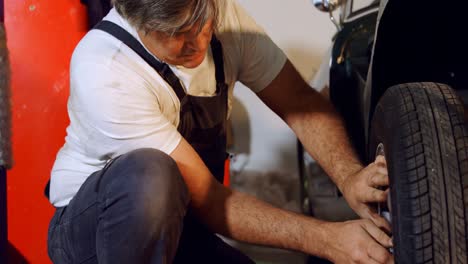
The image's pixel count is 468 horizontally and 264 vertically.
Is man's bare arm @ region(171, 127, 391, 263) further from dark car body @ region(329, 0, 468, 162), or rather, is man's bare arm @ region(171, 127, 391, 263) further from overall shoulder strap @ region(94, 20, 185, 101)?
dark car body @ region(329, 0, 468, 162)

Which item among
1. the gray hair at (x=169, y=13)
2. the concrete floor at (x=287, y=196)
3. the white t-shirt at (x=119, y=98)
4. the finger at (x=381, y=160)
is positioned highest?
the gray hair at (x=169, y=13)

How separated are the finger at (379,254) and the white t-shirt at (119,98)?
16.8 inches

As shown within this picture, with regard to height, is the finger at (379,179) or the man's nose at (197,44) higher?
the man's nose at (197,44)

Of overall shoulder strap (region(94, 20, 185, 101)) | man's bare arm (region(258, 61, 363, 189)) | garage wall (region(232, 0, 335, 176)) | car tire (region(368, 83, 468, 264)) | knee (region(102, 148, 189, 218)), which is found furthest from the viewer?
garage wall (region(232, 0, 335, 176))

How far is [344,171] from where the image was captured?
1.34 m

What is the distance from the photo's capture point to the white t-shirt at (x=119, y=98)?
121cm

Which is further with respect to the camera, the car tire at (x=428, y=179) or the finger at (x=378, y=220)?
the finger at (x=378, y=220)

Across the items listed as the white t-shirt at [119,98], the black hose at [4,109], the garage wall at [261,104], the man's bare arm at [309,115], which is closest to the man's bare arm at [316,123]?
the man's bare arm at [309,115]

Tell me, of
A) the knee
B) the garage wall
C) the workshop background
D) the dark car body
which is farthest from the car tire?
the garage wall

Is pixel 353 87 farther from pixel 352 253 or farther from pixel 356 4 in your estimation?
pixel 352 253

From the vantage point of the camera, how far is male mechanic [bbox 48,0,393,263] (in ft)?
3.70

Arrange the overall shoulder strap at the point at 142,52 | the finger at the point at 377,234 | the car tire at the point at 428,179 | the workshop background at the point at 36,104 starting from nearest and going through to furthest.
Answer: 1. the car tire at the point at 428,179
2. the finger at the point at 377,234
3. the overall shoulder strap at the point at 142,52
4. the workshop background at the point at 36,104

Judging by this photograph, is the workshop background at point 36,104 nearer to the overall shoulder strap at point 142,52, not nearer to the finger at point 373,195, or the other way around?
the overall shoulder strap at point 142,52

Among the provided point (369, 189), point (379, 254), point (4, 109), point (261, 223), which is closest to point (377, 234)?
point (379, 254)
